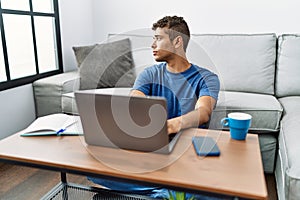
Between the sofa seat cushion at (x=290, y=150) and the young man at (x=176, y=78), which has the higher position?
the young man at (x=176, y=78)

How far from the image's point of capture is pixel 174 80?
147 centimetres

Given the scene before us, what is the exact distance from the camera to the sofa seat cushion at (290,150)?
1088 millimetres

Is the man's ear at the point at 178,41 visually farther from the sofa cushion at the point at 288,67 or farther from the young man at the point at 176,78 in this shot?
the sofa cushion at the point at 288,67

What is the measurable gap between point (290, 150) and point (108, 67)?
1.59m

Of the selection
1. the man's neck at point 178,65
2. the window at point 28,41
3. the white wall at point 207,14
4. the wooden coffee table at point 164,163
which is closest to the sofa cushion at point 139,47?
the white wall at point 207,14

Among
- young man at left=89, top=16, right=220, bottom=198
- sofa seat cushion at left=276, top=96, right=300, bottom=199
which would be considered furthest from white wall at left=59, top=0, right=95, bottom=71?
sofa seat cushion at left=276, top=96, right=300, bottom=199

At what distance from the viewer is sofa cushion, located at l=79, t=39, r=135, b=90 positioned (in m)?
2.26

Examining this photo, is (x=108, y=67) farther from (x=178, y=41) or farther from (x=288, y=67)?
(x=288, y=67)

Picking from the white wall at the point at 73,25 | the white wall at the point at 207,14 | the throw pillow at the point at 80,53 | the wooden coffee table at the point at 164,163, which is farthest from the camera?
the white wall at the point at 73,25

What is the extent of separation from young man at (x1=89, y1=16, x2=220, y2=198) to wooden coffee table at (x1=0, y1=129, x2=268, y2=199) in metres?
0.32

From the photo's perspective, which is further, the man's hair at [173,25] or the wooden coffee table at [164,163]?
the man's hair at [173,25]

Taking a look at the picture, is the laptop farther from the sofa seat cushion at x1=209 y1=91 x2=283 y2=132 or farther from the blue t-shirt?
the sofa seat cushion at x1=209 y1=91 x2=283 y2=132

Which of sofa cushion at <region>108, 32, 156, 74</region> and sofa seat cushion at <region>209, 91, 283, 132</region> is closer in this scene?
sofa seat cushion at <region>209, 91, 283, 132</region>

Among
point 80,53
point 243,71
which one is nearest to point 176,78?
point 243,71
